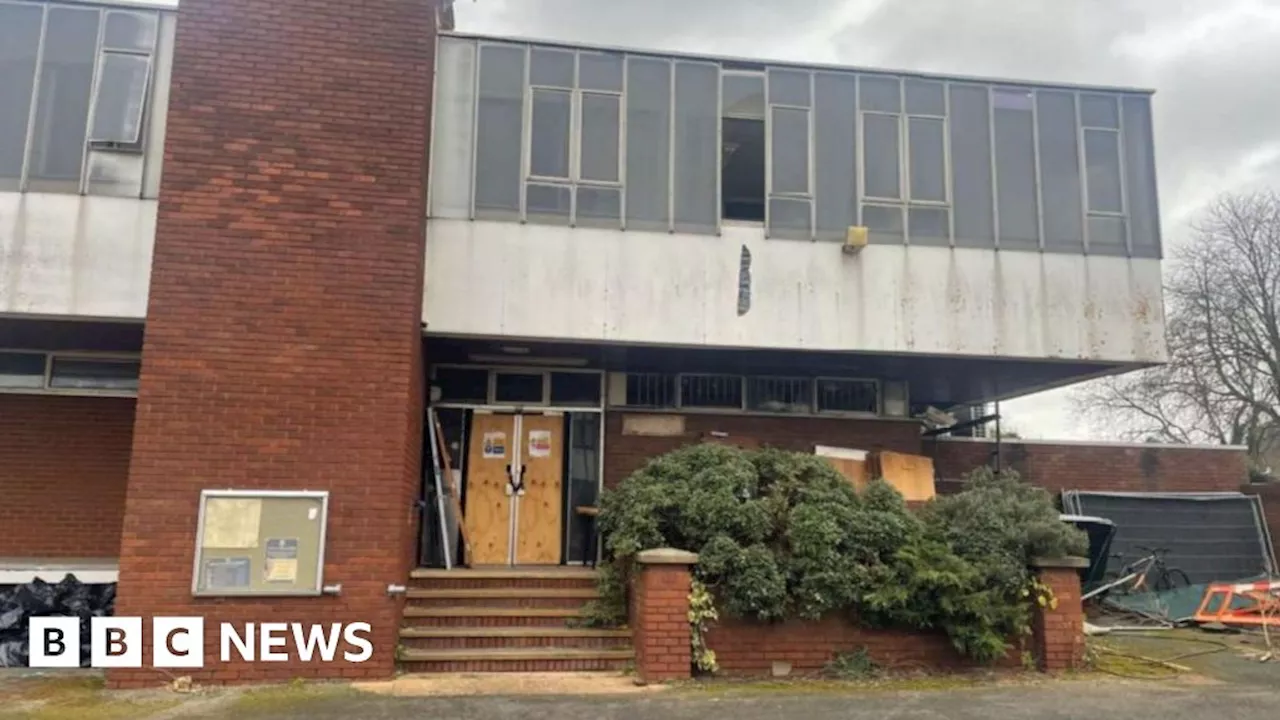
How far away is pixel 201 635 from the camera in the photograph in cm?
717

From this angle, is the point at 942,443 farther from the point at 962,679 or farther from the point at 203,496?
the point at 203,496

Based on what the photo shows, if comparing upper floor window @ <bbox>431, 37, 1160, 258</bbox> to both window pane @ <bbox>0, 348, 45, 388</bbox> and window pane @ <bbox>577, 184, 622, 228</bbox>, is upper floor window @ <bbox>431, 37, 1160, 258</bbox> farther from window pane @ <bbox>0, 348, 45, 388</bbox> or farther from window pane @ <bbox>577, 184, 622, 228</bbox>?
window pane @ <bbox>0, 348, 45, 388</bbox>

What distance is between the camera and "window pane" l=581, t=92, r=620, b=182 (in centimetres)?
926

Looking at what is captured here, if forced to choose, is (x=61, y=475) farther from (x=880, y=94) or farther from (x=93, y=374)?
(x=880, y=94)

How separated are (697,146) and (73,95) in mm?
6166

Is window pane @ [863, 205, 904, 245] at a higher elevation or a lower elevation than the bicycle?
higher

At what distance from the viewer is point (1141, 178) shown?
1014cm

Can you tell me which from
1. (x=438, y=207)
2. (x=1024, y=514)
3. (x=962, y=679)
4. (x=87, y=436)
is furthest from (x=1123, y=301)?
(x=87, y=436)

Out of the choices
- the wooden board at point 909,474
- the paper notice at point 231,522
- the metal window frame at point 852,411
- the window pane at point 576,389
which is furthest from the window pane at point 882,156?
the paper notice at point 231,522

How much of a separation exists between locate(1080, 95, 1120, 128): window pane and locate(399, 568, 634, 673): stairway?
7.65 metres

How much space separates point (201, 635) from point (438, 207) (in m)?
4.44

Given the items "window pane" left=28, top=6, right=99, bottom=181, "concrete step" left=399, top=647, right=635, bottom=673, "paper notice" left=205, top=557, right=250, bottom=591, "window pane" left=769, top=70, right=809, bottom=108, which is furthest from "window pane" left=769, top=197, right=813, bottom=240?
"window pane" left=28, top=6, right=99, bottom=181

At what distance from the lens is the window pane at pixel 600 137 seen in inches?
364

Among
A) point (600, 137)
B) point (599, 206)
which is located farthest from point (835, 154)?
point (599, 206)
